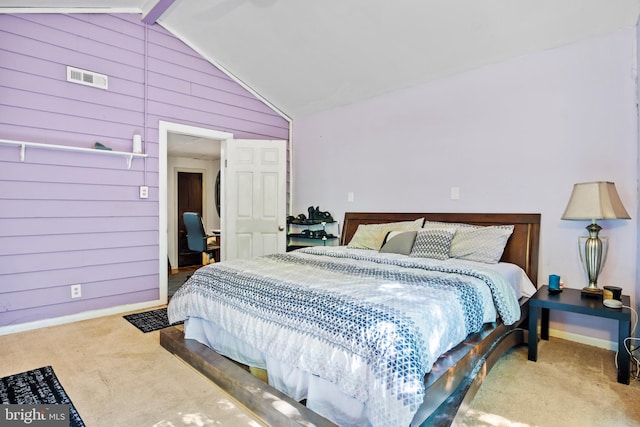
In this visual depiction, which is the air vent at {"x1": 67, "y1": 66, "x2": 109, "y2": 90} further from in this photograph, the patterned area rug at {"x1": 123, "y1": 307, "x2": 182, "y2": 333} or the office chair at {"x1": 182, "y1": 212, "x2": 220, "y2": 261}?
the patterned area rug at {"x1": 123, "y1": 307, "x2": 182, "y2": 333}

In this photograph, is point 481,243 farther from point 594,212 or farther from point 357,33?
point 357,33

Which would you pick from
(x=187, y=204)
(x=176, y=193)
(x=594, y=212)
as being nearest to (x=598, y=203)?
(x=594, y=212)

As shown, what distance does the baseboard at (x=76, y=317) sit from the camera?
121 inches

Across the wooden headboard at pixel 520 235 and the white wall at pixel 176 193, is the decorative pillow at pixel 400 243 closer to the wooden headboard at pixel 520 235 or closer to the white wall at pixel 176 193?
the wooden headboard at pixel 520 235

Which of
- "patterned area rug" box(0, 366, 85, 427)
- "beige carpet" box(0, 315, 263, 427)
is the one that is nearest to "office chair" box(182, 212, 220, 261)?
"beige carpet" box(0, 315, 263, 427)

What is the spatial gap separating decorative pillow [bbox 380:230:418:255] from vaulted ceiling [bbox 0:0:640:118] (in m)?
1.74

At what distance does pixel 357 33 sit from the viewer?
3.44 metres

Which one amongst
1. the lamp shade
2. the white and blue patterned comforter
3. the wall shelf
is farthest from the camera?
the wall shelf

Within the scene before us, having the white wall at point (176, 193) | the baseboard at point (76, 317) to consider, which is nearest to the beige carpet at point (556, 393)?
the baseboard at point (76, 317)

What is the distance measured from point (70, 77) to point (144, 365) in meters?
2.74

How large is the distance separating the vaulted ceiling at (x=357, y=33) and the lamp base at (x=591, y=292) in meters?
2.02

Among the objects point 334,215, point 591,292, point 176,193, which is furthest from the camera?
point 176,193

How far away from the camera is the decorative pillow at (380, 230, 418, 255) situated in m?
3.25

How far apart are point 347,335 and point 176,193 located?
6119mm
